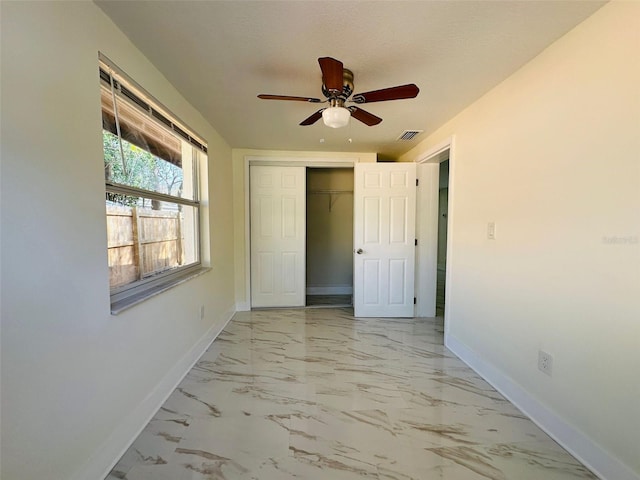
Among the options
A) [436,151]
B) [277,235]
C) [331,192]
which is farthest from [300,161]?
[436,151]

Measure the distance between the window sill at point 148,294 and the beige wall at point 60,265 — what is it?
56 mm

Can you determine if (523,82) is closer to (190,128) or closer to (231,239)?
(190,128)

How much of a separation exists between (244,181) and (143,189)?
6.47 feet

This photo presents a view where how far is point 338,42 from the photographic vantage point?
61.3 inches

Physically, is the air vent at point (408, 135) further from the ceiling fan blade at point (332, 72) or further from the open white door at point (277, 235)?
the ceiling fan blade at point (332, 72)

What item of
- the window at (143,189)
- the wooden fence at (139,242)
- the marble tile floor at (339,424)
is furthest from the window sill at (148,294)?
the marble tile floor at (339,424)

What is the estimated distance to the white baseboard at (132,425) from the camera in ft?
4.16

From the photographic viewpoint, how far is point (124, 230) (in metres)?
1.69

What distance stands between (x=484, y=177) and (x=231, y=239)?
293 cm

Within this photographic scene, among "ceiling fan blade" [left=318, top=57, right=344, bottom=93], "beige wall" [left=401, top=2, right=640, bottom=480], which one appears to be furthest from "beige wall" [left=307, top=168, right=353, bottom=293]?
"ceiling fan blade" [left=318, top=57, right=344, bottom=93]

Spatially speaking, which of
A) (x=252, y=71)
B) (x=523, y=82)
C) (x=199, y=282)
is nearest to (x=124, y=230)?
(x=199, y=282)

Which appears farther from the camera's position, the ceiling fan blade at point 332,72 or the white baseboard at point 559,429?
the ceiling fan blade at point 332,72

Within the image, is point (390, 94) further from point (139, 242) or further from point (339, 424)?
point (339, 424)

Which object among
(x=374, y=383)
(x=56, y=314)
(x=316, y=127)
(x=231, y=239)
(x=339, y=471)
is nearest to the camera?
(x=56, y=314)
